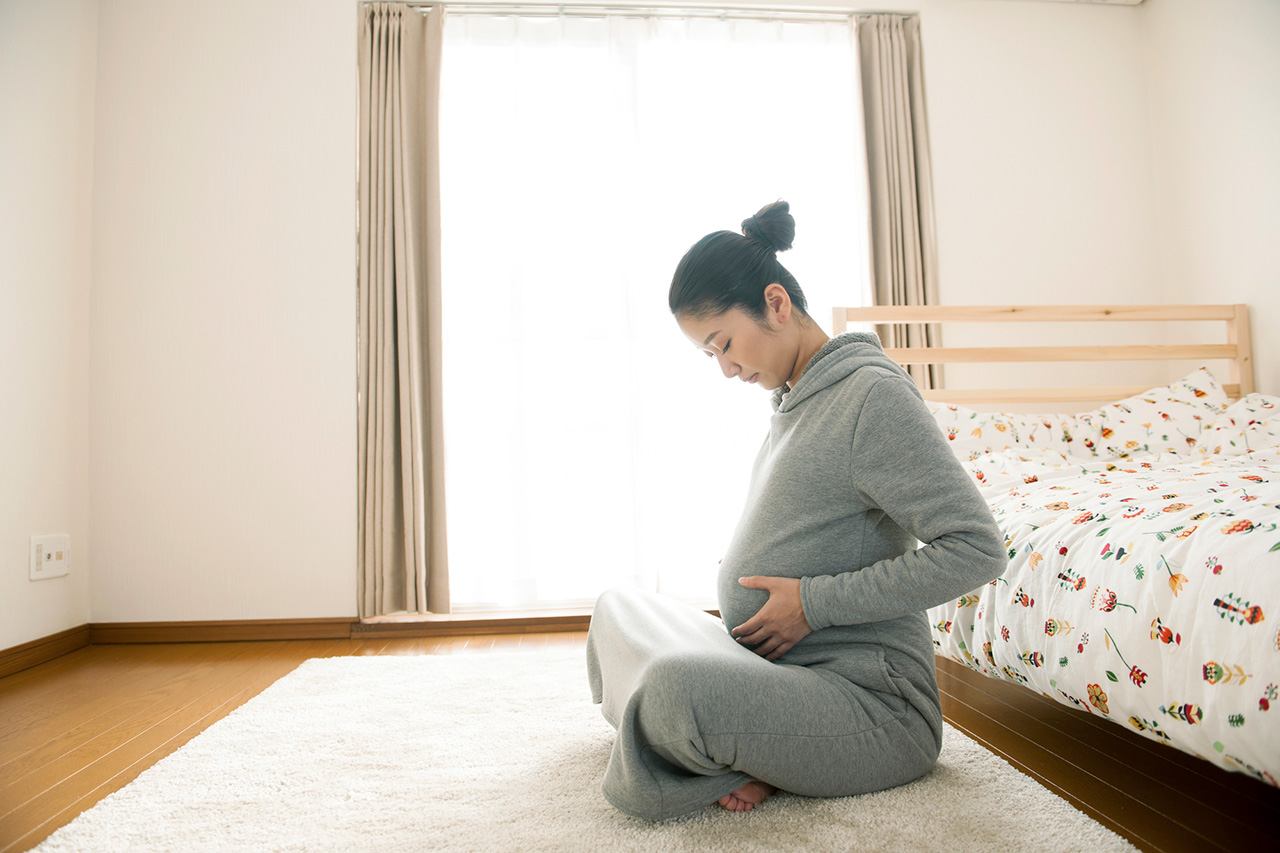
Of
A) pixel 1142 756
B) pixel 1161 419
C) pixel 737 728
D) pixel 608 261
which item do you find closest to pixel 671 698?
pixel 737 728

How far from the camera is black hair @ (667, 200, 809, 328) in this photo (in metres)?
1.20

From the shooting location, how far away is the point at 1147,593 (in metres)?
1.12

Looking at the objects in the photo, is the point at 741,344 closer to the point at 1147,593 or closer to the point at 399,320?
the point at 1147,593

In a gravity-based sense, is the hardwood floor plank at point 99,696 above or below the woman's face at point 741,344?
below

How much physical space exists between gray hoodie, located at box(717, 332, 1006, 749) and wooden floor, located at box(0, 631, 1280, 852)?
0.31 m

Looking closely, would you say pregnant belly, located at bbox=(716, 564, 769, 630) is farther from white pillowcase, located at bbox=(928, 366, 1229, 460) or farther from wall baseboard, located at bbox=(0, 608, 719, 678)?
wall baseboard, located at bbox=(0, 608, 719, 678)

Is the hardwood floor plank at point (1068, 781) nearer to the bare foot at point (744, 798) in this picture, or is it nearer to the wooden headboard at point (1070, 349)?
the bare foot at point (744, 798)

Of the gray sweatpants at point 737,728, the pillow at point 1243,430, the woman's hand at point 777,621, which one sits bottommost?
the gray sweatpants at point 737,728

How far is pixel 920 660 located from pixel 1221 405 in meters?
2.01

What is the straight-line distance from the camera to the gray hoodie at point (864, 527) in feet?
3.42

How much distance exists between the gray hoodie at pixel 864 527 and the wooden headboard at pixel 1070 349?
5.74 feet

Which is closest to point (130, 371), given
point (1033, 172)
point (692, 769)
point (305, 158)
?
point (305, 158)

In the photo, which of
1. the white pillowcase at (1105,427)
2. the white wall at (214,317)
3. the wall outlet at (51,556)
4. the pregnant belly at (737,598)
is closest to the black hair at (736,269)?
the pregnant belly at (737,598)

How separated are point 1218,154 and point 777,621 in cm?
306
